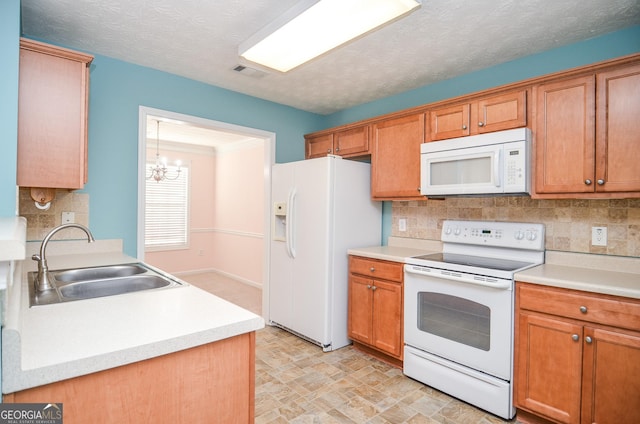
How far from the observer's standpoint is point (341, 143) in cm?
358

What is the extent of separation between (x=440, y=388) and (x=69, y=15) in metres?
3.44

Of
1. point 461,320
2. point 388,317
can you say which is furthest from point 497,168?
point 388,317

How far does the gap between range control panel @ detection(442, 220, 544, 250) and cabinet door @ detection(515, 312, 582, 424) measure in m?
0.63

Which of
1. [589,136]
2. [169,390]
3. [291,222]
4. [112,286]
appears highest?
[589,136]

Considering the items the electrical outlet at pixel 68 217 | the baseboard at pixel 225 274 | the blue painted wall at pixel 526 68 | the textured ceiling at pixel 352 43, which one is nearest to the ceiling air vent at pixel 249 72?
the textured ceiling at pixel 352 43

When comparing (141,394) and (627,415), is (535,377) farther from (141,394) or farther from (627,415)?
(141,394)

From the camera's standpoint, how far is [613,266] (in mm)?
2156

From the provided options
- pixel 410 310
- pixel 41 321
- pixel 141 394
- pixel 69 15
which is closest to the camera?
pixel 141 394

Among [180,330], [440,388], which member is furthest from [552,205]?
[180,330]

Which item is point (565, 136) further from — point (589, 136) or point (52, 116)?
point (52, 116)

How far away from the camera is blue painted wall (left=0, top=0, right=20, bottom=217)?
1723 mm

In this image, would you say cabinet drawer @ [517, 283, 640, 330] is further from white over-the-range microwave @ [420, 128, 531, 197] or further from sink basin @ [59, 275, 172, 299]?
sink basin @ [59, 275, 172, 299]

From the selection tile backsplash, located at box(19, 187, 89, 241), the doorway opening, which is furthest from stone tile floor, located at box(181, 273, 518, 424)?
the doorway opening

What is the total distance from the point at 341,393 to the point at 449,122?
2.15m
